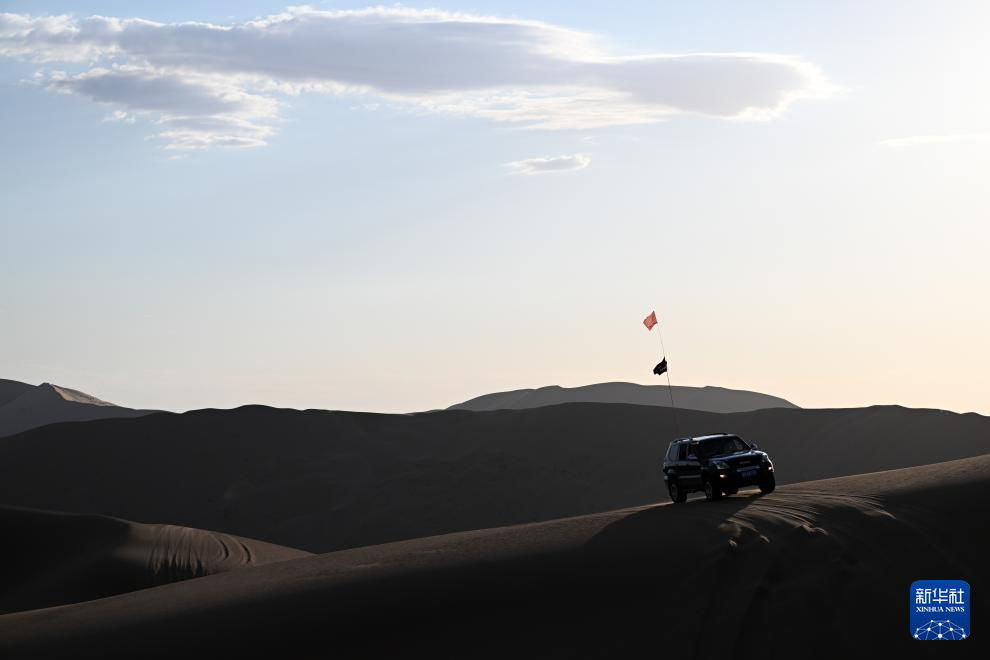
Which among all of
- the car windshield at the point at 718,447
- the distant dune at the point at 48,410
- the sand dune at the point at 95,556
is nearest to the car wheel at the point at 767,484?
the car windshield at the point at 718,447

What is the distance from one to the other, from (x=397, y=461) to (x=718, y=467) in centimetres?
5613

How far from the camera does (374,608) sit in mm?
18859

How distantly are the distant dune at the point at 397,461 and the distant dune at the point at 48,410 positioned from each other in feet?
290

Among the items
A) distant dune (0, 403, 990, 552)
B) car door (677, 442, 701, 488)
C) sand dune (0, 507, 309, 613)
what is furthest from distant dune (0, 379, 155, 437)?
car door (677, 442, 701, 488)

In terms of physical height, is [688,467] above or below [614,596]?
below

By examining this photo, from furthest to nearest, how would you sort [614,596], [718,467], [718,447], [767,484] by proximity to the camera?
[718,447], [767,484], [718,467], [614,596]

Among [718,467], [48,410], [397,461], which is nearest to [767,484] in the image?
[718,467]

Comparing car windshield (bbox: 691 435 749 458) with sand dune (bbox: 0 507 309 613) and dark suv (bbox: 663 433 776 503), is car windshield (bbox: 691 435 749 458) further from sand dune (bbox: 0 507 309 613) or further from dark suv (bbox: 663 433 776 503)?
sand dune (bbox: 0 507 309 613)

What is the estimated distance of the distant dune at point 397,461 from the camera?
215ft

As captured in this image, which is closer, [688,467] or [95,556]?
[688,467]

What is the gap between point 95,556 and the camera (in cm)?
4144

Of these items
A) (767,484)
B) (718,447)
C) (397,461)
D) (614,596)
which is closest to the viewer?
(614,596)

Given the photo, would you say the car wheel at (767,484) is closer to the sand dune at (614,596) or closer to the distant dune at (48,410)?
the sand dune at (614,596)

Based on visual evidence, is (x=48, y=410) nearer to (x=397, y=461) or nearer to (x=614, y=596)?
(x=397, y=461)
